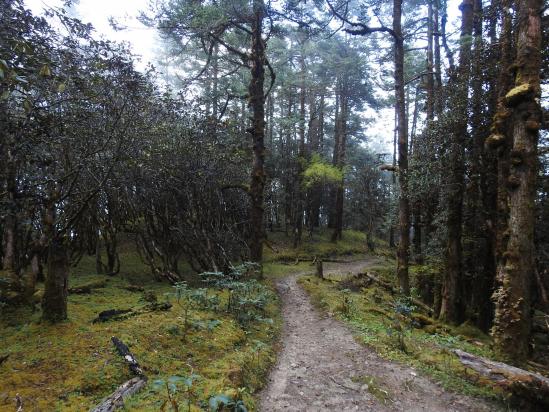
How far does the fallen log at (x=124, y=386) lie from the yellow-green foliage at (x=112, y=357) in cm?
9

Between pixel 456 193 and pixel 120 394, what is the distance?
8860mm

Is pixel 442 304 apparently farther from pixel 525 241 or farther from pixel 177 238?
pixel 177 238

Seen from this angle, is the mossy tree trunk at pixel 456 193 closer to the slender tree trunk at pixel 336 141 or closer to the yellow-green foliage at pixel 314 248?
the yellow-green foliage at pixel 314 248

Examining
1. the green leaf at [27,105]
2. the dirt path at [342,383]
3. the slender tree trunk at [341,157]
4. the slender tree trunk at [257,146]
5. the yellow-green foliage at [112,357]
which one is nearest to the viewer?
the green leaf at [27,105]

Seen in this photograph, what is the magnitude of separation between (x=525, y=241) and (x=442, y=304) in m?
5.18

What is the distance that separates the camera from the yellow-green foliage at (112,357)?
394 cm

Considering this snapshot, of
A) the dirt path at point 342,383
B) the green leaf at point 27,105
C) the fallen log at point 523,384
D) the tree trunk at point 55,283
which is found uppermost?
the green leaf at point 27,105

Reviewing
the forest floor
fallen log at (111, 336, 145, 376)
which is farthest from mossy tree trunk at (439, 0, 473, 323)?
fallen log at (111, 336, 145, 376)

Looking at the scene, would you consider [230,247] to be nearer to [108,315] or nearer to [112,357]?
[108,315]

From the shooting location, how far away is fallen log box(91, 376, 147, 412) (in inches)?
139

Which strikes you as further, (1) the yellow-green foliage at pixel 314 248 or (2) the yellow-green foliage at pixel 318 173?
(2) the yellow-green foliage at pixel 318 173

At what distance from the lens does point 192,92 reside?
13609mm

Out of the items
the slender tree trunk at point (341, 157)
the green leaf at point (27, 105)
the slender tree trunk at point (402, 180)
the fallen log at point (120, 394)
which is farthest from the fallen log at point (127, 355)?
the slender tree trunk at point (341, 157)

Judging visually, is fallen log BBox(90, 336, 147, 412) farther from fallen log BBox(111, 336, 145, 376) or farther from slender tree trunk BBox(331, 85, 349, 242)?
slender tree trunk BBox(331, 85, 349, 242)
